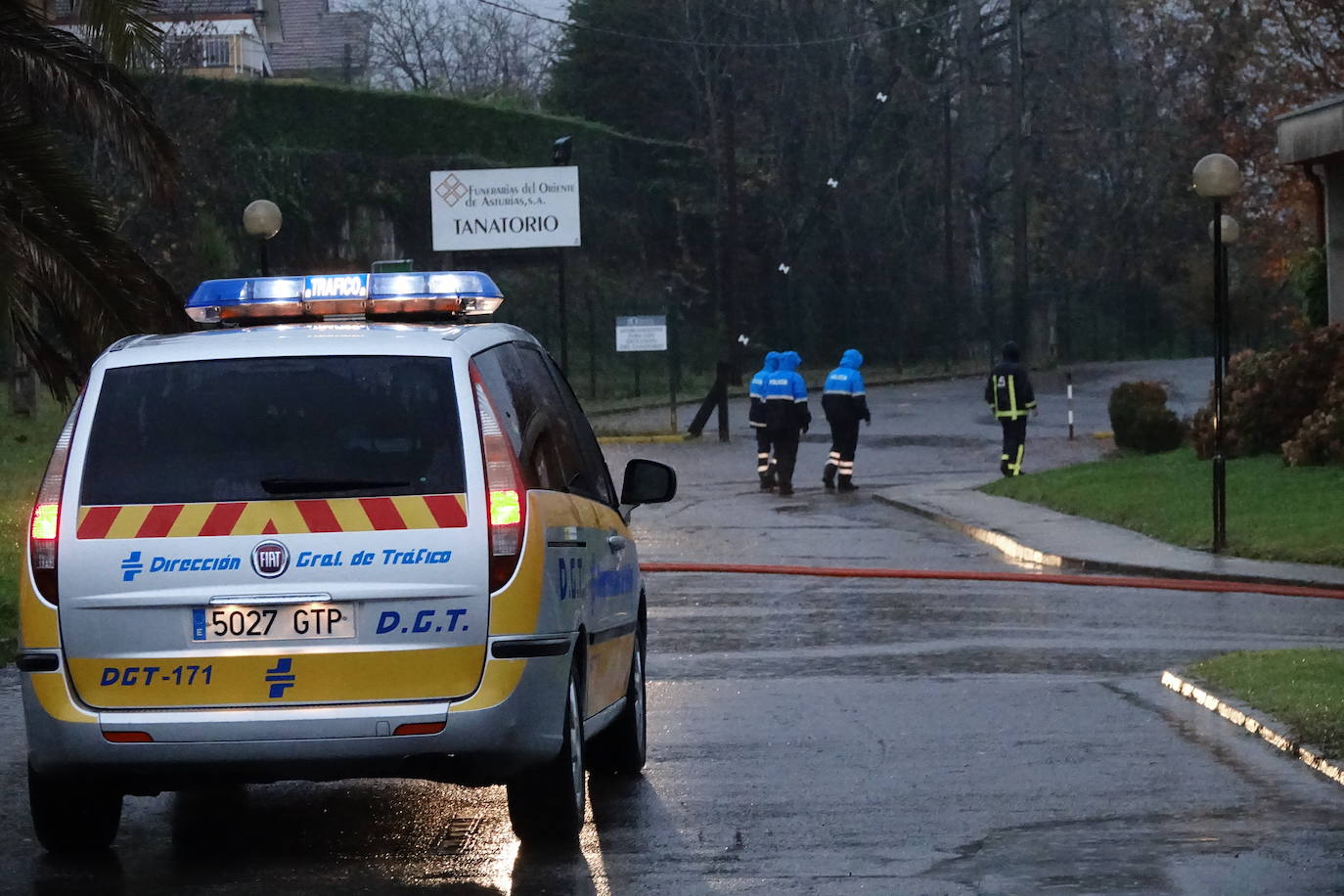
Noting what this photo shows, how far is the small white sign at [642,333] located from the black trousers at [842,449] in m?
14.7

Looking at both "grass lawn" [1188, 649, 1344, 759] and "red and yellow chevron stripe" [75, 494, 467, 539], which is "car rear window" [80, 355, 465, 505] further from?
"grass lawn" [1188, 649, 1344, 759]

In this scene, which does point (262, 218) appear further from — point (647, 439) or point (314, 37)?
point (314, 37)

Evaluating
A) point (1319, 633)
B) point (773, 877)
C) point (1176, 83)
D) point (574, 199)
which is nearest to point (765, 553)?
point (1319, 633)

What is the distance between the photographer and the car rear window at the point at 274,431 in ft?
21.2

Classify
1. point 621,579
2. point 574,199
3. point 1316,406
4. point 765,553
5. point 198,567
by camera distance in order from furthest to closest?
1. point 574,199
2. point 1316,406
3. point 765,553
4. point 621,579
5. point 198,567

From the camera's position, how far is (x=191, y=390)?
661cm

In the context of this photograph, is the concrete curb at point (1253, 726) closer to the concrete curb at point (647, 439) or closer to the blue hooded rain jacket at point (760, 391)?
the blue hooded rain jacket at point (760, 391)

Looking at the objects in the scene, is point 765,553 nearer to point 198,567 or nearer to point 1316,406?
point 1316,406

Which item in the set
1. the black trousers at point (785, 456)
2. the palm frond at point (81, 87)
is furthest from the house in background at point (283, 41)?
the palm frond at point (81, 87)

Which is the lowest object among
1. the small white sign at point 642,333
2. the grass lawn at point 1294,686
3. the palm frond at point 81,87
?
the grass lawn at point 1294,686

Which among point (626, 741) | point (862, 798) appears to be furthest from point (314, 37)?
point (862, 798)

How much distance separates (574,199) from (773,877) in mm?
38390

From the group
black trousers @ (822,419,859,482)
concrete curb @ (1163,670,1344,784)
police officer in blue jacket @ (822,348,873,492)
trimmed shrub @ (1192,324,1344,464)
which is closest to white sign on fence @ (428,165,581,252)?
police officer in blue jacket @ (822,348,873,492)

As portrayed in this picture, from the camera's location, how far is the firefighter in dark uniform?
27.0 metres
